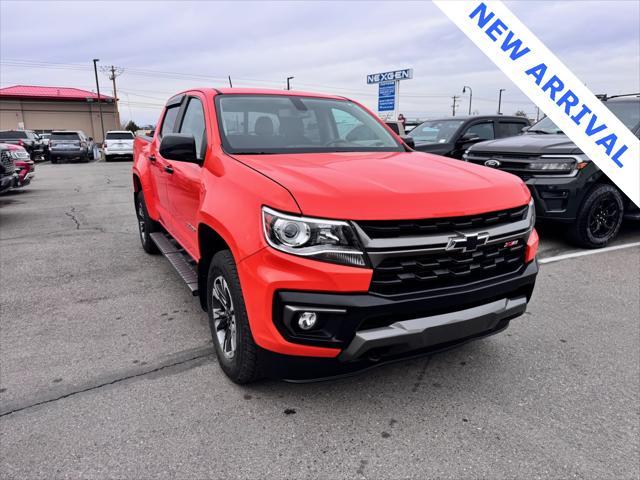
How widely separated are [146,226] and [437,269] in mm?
4080

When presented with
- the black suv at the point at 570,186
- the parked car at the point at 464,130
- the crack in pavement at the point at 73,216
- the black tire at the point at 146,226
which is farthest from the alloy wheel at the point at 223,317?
the parked car at the point at 464,130

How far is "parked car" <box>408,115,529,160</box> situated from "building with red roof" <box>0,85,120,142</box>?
4341 centimetres

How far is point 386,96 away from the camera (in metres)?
26.4

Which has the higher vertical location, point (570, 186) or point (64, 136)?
point (64, 136)

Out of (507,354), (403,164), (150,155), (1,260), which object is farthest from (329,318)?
Answer: (1,260)

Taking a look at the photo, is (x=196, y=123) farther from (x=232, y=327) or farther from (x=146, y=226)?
(x=146, y=226)

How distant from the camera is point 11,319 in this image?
12.3 feet

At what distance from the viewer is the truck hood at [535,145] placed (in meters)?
5.59

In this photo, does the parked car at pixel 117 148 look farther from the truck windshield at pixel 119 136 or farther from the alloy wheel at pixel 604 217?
the alloy wheel at pixel 604 217

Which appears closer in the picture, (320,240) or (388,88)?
(320,240)

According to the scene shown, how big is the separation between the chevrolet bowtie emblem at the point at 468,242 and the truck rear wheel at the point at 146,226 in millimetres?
3843

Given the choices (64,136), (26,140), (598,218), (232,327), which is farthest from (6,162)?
(26,140)

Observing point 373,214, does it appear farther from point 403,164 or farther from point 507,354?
point 507,354

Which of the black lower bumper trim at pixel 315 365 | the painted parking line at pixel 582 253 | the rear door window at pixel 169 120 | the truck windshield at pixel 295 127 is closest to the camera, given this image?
the black lower bumper trim at pixel 315 365
